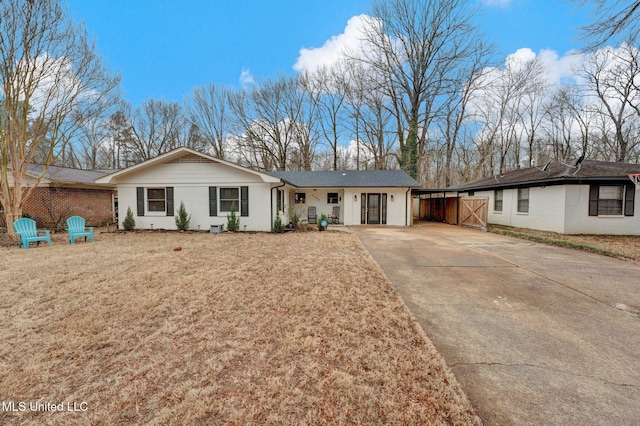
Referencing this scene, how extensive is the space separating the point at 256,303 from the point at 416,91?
21.6 meters

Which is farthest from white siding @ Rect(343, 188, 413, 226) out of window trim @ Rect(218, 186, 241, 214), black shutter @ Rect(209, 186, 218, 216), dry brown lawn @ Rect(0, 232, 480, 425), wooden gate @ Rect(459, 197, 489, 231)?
dry brown lawn @ Rect(0, 232, 480, 425)

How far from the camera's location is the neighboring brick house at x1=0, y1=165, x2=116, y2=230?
39.1 feet

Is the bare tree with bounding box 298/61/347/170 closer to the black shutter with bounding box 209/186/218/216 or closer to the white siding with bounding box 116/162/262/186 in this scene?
the white siding with bounding box 116/162/262/186

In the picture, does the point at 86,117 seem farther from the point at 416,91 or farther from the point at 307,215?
the point at 416,91

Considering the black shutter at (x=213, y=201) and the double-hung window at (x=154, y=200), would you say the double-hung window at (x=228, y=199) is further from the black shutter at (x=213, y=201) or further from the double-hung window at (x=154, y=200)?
the double-hung window at (x=154, y=200)

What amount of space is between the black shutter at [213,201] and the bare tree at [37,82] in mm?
5137

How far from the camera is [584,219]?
10391mm

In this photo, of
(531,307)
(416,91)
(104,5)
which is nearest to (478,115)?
(416,91)

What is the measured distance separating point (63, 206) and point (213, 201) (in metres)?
7.73

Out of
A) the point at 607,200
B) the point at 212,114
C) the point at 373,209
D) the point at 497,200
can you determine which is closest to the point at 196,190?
the point at 373,209

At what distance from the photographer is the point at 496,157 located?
25750 mm

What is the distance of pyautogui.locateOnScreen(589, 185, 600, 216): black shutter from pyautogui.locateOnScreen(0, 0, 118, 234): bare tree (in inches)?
775

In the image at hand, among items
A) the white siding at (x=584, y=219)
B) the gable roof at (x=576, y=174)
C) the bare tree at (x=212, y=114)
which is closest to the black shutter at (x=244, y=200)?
the gable roof at (x=576, y=174)

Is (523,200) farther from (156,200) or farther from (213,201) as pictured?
(156,200)
